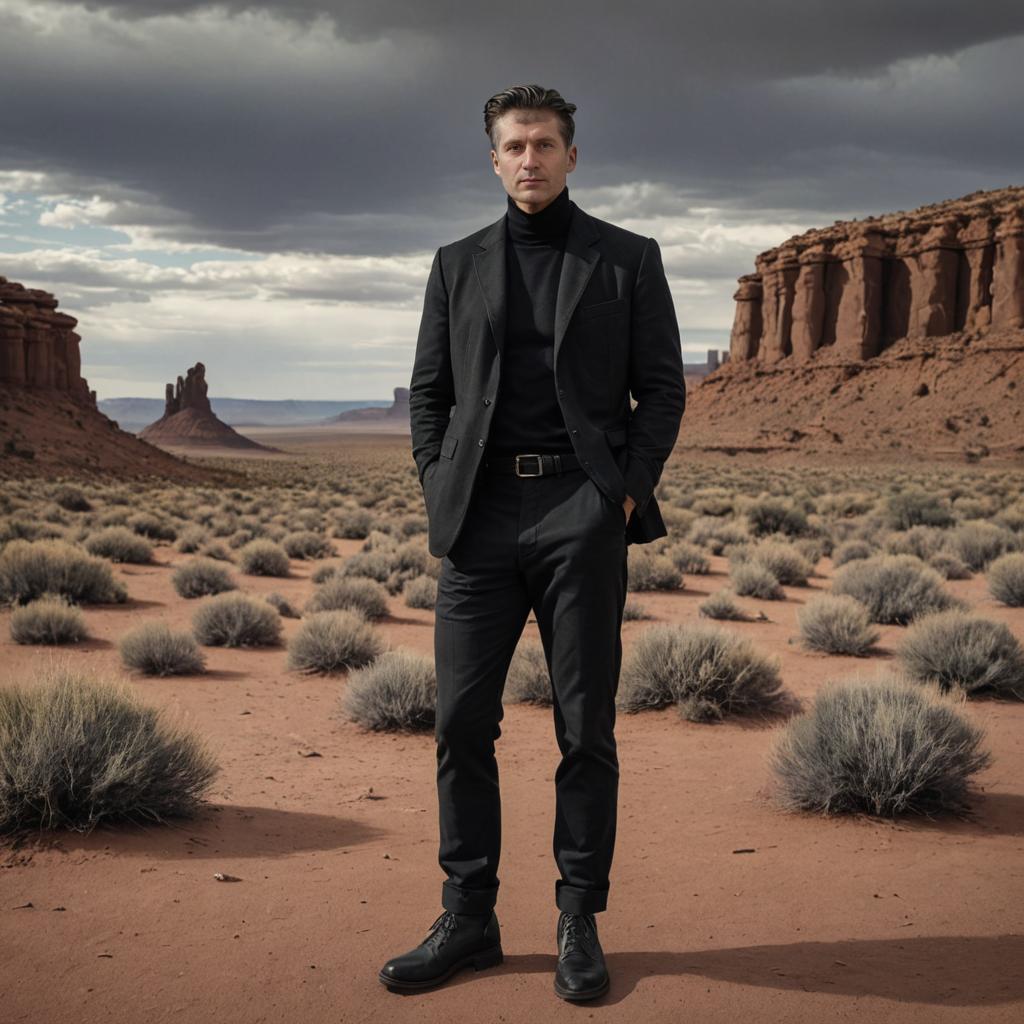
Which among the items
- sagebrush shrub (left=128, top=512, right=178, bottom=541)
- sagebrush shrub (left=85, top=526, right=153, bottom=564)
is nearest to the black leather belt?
sagebrush shrub (left=85, top=526, right=153, bottom=564)

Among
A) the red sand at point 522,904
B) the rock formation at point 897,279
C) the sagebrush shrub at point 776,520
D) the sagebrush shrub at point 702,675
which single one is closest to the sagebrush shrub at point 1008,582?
the sagebrush shrub at point 702,675

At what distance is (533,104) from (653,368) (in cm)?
99

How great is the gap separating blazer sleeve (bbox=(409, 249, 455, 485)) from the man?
0.41ft

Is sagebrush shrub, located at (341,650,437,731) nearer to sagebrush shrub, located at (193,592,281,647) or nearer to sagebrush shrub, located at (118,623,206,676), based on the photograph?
sagebrush shrub, located at (118,623,206,676)

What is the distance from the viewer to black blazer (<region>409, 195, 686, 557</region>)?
3.50 meters

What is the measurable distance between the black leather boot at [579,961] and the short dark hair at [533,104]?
274cm

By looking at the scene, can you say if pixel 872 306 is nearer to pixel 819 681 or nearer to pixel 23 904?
pixel 819 681

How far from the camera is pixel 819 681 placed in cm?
925

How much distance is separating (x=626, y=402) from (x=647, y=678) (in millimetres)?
4990

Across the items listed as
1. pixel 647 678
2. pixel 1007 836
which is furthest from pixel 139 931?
pixel 647 678

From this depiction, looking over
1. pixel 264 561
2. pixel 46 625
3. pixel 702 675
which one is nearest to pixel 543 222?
pixel 702 675

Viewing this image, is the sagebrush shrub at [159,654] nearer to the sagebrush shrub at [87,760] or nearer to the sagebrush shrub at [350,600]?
the sagebrush shrub at [350,600]

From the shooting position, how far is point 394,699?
768 cm

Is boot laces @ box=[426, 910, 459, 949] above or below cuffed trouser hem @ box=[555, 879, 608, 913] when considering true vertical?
below
